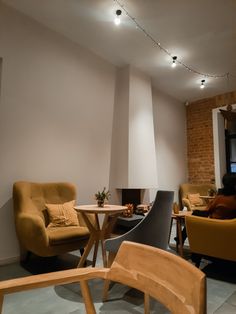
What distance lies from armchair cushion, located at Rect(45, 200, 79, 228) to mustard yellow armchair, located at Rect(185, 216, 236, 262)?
147 centimetres

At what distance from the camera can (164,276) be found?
766mm

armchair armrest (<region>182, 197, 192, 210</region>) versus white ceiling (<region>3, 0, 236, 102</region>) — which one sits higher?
white ceiling (<region>3, 0, 236, 102</region>)

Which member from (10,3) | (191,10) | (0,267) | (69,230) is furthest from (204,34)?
(0,267)

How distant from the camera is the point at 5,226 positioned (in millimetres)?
3191

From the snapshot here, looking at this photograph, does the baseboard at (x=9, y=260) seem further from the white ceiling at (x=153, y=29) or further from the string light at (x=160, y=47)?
the string light at (x=160, y=47)

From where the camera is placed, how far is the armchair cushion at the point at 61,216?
3162 millimetres

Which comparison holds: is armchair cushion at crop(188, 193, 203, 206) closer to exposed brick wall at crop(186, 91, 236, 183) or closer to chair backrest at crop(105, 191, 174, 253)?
exposed brick wall at crop(186, 91, 236, 183)

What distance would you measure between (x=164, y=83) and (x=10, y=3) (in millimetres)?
3629

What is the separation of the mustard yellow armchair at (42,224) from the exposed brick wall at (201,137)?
4245mm

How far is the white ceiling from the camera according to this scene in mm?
3355

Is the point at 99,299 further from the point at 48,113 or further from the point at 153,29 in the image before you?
the point at 153,29

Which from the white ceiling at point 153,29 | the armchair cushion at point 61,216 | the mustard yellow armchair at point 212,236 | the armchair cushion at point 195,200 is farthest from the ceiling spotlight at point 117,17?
the armchair cushion at point 195,200

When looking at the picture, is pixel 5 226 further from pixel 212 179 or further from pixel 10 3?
pixel 212 179

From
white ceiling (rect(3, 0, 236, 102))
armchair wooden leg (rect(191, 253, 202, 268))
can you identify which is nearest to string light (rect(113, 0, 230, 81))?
white ceiling (rect(3, 0, 236, 102))
